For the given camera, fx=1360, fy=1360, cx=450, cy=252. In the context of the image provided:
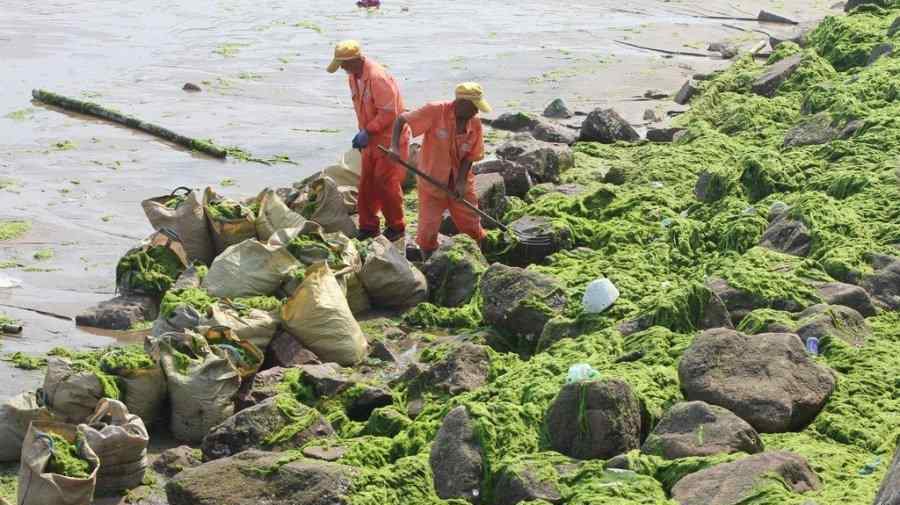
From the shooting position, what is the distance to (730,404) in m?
6.40

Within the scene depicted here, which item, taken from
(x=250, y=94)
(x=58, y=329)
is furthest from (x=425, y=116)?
(x=250, y=94)

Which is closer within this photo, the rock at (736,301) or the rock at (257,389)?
the rock at (257,389)

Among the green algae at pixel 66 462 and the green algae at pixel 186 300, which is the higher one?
the green algae at pixel 66 462

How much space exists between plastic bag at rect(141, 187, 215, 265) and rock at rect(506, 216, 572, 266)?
2.31m

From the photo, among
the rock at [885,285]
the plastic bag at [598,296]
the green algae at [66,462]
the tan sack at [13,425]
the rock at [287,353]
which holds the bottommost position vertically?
the rock at [287,353]

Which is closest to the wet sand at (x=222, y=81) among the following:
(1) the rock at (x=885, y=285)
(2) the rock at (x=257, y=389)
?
(2) the rock at (x=257, y=389)

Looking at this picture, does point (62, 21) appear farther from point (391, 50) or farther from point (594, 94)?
point (594, 94)

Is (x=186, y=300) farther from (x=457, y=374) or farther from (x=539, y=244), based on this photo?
(x=539, y=244)

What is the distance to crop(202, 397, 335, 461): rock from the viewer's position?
680 centimetres

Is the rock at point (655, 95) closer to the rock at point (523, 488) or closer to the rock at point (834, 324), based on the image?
the rock at point (834, 324)

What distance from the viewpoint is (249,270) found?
29.2 feet

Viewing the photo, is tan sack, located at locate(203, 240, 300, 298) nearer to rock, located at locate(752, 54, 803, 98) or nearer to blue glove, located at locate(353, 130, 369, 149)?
blue glove, located at locate(353, 130, 369, 149)

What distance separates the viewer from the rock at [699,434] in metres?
5.98

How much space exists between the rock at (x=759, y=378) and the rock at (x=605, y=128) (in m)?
7.38
